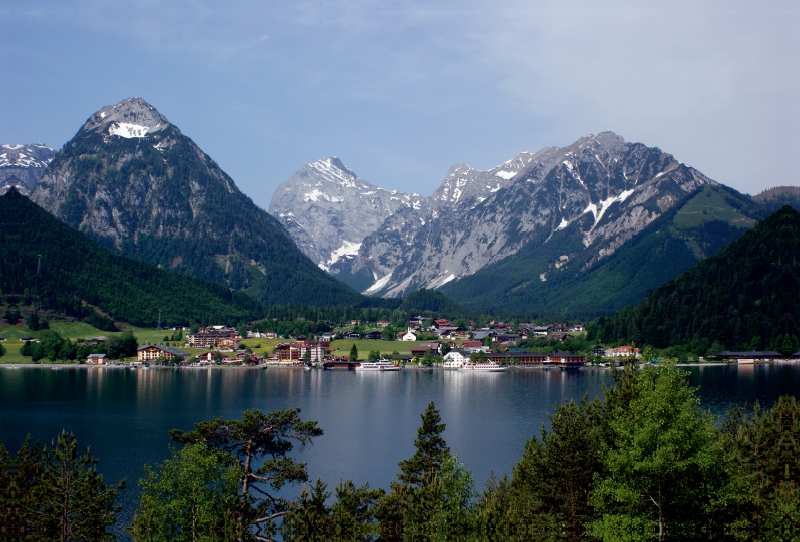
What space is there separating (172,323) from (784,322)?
13649 centimetres

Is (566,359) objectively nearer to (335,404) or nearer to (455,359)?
(455,359)

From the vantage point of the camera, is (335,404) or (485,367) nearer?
(335,404)

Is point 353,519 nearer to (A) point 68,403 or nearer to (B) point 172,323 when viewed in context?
(A) point 68,403

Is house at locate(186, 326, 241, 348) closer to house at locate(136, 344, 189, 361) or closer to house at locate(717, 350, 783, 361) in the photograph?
house at locate(136, 344, 189, 361)

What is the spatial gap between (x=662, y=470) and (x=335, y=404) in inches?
2580

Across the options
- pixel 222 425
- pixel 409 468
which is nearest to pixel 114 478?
pixel 222 425

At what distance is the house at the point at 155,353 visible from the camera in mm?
150375

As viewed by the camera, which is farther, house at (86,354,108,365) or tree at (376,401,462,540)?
house at (86,354,108,365)

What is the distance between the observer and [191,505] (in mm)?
24812

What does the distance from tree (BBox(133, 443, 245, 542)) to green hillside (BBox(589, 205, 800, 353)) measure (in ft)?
430

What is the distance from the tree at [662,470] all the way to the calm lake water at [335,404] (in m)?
21.0

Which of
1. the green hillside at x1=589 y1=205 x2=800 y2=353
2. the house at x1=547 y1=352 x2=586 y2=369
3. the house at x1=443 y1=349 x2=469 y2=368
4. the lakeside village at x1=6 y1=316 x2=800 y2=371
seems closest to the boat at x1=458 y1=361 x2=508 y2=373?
the lakeside village at x1=6 y1=316 x2=800 y2=371

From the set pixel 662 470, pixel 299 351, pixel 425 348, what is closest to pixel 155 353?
pixel 299 351

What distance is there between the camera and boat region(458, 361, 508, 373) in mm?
145525
